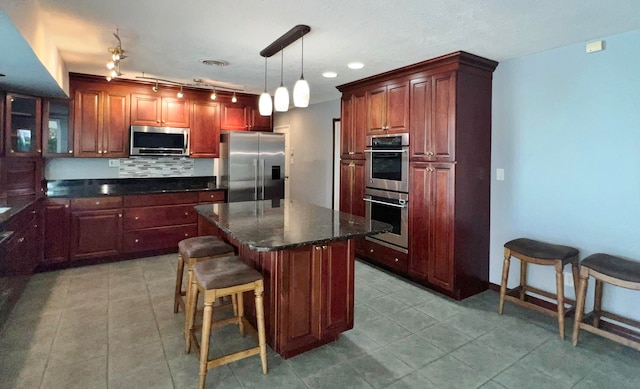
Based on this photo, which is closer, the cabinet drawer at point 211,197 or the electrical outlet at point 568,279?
the electrical outlet at point 568,279

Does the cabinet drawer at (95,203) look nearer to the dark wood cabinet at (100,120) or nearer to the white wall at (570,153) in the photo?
the dark wood cabinet at (100,120)

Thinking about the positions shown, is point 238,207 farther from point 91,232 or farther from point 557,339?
point 557,339

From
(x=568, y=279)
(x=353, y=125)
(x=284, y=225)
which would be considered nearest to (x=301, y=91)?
(x=284, y=225)

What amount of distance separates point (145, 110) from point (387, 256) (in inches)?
139

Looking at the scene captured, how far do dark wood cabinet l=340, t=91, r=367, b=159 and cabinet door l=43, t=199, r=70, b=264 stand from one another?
327 cm

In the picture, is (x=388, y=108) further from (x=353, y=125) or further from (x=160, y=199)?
(x=160, y=199)

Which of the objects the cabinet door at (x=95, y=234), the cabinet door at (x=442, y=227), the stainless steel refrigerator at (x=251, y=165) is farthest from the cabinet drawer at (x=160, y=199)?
the cabinet door at (x=442, y=227)

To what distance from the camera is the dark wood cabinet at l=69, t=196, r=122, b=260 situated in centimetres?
394

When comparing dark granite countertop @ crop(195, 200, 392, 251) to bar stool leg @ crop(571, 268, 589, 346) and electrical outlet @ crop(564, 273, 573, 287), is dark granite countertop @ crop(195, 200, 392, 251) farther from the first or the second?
electrical outlet @ crop(564, 273, 573, 287)

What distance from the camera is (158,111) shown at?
14.9 ft

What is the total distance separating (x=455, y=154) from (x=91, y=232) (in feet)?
13.2

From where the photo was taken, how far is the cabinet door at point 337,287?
2.29 metres

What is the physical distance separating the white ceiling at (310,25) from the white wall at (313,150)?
84.0 inches

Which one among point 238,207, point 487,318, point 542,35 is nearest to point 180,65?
point 238,207
